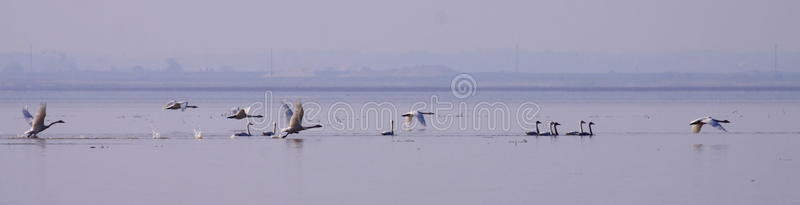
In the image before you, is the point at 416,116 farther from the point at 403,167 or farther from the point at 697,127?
the point at 403,167

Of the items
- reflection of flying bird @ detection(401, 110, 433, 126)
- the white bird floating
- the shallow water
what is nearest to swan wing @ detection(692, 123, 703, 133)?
the white bird floating

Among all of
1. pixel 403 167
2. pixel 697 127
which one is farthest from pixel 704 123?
pixel 403 167

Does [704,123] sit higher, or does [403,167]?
[704,123]

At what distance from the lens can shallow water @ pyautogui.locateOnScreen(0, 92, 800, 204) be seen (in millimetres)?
16984

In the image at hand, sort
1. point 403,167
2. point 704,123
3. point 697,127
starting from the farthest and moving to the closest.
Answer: point 697,127 → point 704,123 → point 403,167

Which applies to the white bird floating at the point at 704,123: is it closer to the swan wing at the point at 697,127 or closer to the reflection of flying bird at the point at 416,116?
the swan wing at the point at 697,127

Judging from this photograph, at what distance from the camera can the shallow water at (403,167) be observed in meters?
17.0

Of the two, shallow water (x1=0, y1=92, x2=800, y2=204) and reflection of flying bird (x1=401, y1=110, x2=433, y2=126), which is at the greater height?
reflection of flying bird (x1=401, y1=110, x2=433, y2=126)

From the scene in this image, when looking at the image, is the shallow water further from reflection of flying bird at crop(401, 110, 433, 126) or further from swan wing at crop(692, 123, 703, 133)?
swan wing at crop(692, 123, 703, 133)

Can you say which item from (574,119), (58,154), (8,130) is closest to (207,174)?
(58,154)

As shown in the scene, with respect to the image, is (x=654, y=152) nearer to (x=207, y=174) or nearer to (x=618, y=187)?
(x=618, y=187)

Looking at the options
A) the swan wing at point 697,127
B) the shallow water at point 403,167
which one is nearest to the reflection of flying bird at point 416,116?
the shallow water at point 403,167

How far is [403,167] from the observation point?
68.8ft

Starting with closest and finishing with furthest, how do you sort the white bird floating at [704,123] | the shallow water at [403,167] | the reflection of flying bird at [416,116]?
the shallow water at [403,167] → the white bird floating at [704,123] → the reflection of flying bird at [416,116]
